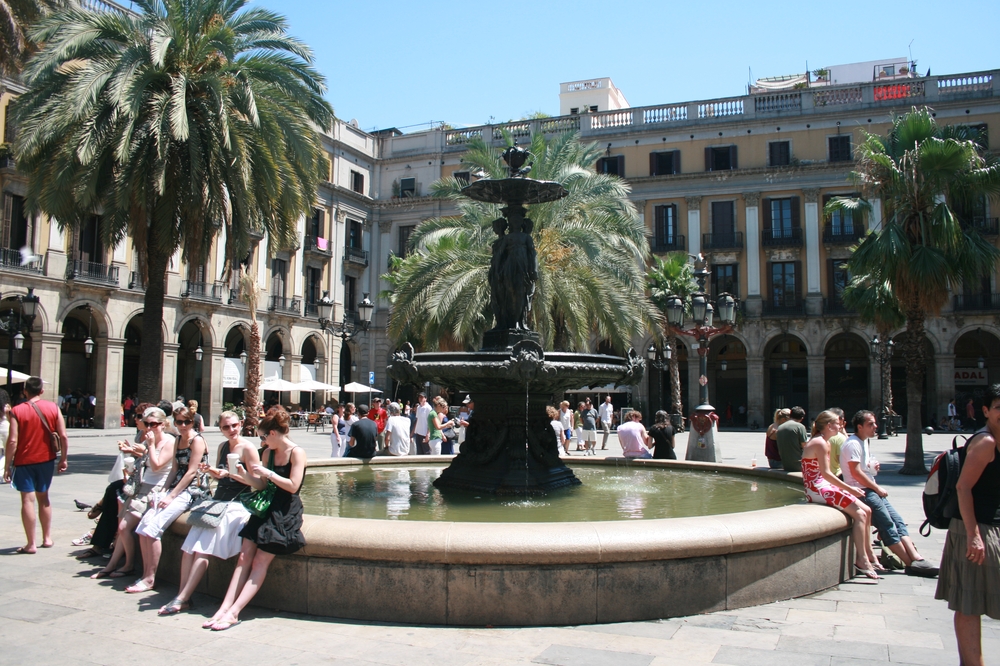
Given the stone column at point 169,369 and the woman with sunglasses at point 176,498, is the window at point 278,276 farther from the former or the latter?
the woman with sunglasses at point 176,498

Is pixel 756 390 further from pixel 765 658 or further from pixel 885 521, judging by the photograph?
pixel 765 658

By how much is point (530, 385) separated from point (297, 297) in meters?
35.0

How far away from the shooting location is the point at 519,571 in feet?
16.3

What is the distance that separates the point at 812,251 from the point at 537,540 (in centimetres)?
3796

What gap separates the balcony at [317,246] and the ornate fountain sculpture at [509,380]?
113 feet

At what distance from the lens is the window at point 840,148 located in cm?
3869

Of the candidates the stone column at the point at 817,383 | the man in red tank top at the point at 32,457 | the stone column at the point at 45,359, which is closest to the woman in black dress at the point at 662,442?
the man in red tank top at the point at 32,457

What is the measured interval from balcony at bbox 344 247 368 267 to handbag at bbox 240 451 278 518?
40.8m

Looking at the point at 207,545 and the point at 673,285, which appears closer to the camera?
the point at 207,545

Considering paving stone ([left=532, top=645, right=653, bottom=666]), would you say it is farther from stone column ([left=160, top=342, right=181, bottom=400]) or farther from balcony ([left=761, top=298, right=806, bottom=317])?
balcony ([left=761, top=298, right=806, bottom=317])

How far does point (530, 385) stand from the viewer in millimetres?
8094

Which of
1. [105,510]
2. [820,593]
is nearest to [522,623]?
[820,593]

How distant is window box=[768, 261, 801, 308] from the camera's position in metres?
39.6

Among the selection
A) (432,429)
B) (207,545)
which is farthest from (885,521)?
(432,429)
